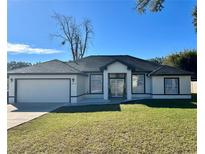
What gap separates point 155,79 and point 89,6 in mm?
12439

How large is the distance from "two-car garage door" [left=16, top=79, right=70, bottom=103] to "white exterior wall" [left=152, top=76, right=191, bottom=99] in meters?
8.28

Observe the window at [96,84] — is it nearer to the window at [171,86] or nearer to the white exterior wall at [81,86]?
the white exterior wall at [81,86]

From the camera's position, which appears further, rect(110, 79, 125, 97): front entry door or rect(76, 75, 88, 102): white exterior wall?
rect(110, 79, 125, 97): front entry door

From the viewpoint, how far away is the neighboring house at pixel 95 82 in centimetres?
1967

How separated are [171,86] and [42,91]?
1175cm

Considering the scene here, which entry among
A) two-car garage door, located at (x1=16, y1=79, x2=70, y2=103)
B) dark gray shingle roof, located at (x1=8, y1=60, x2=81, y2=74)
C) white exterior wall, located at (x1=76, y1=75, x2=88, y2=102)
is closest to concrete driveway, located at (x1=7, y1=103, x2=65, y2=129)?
two-car garage door, located at (x1=16, y1=79, x2=70, y2=103)

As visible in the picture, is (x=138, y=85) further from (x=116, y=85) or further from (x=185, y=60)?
(x=185, y=60)

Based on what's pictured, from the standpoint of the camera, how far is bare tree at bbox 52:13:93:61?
38438mm

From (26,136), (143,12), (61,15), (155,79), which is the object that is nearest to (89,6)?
(143,12)

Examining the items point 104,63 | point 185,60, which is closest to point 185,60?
point 185,60

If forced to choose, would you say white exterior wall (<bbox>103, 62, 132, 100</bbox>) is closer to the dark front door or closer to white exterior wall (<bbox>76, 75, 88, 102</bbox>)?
the dark front door

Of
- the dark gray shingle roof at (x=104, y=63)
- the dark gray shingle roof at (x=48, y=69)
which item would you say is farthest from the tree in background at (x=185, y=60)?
the dark gray shingle roof at (x=48, y=69)

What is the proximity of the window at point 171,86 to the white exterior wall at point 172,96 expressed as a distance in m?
0.28

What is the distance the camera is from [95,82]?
23250mm
